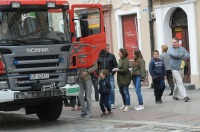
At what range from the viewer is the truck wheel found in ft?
39.4

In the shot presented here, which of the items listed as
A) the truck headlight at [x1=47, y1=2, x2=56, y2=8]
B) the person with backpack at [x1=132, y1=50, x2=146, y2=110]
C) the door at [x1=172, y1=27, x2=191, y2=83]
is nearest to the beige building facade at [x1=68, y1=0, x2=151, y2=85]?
the door at [x1=172, y1=27, x2=191, y2=83]

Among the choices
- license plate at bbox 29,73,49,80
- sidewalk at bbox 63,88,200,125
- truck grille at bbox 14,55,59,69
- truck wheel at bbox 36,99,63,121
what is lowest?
sidewalk at bbox 63,88,200,125

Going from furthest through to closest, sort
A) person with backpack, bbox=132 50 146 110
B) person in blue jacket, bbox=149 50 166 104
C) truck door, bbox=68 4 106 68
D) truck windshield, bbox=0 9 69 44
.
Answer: person in blue jacket, bbox=149 50 166 104 < person with backpack, bbox=132 50 146 110 < truck door, bbox=68 4 106 68 < truck windshield, bbox=0 9 69 44

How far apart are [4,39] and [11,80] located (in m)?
0.92

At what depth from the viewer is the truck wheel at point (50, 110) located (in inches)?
473

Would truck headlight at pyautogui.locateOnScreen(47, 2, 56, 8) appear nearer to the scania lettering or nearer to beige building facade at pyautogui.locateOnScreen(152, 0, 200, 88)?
the scania lettering

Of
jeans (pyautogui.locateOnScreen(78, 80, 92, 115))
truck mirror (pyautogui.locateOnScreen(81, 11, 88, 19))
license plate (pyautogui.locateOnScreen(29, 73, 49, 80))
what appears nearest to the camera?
license plate (pyautogui.locateOnScreen(29, 73, 49, 80))

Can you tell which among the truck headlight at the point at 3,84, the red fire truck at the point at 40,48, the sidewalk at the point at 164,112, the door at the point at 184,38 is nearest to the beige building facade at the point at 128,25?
the door at the point at 184,38

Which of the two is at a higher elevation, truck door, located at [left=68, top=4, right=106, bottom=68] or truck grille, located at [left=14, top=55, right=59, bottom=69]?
truck door, located at [left=68, top=4, right=106, bottom=68]

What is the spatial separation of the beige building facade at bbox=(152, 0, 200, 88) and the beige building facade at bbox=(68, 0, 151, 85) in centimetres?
58

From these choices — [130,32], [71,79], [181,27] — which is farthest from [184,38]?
[71,79]

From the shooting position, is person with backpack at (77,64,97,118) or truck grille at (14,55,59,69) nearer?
truck grille at (14,55,59,69)

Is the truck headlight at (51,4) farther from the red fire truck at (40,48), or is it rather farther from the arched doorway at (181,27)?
the arched doorway at (181,27)

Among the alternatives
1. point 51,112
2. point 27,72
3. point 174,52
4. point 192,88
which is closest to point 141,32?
point 192,88
